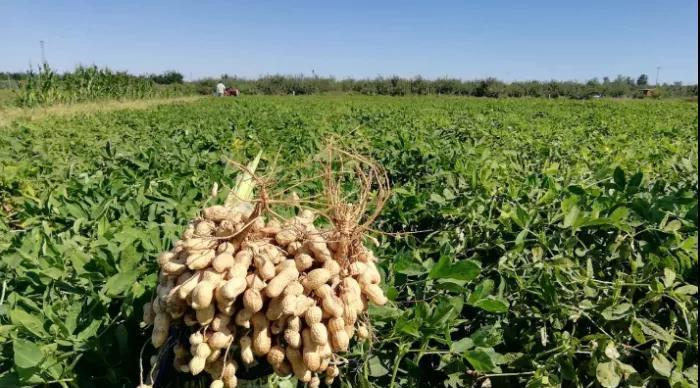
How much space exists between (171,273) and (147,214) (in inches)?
55.3

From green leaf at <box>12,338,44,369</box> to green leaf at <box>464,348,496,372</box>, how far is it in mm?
1177

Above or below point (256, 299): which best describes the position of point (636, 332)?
below

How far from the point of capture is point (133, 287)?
169 cm

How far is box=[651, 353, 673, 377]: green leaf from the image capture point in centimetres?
156

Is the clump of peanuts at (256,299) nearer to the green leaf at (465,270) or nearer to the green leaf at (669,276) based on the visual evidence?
the green leaf at (465,270)

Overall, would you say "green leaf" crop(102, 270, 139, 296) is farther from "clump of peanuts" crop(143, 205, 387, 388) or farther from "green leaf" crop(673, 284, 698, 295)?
"green leaf" crop(673, 284, 698, 295)

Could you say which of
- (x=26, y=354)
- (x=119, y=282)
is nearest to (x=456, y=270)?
(x=119, y=282)

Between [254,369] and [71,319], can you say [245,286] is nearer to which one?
[254,369]

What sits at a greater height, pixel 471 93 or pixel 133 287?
pixel 471 93

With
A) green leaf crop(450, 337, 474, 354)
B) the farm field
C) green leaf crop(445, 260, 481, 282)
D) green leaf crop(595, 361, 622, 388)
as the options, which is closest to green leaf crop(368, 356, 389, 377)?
the farm field

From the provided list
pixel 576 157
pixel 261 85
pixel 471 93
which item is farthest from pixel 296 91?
pixel 576 157

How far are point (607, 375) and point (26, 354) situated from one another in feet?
5.27

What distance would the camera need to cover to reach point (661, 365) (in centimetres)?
158

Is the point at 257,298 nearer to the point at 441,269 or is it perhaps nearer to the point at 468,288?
the point at 441,269
